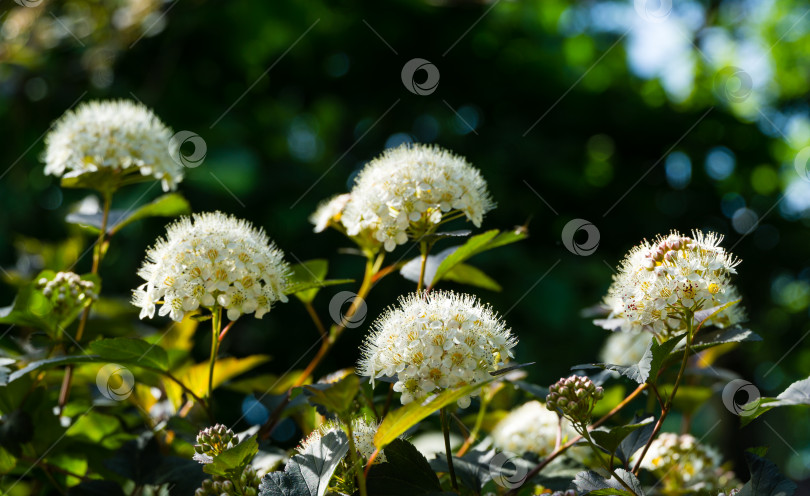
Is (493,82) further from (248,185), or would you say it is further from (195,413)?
(195,413)

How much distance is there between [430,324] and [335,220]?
1.79 feet

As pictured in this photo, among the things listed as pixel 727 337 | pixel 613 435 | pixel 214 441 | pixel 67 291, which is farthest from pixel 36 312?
pixel 727 337

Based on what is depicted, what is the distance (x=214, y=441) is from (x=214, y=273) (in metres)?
0.26

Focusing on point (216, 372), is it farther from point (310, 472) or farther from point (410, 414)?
point (410, 414)

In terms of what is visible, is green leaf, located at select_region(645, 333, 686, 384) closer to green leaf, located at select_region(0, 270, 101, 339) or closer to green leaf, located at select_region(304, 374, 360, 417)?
green leaf, located at select_region(304, 374, 360, 417)

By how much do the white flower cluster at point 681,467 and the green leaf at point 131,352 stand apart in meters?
0.89

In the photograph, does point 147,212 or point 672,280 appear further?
point 147,212

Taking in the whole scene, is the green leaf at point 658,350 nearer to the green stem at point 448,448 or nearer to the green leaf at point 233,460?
the green stem at point 448,448

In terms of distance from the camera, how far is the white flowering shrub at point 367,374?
92cm

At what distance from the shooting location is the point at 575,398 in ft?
3.13

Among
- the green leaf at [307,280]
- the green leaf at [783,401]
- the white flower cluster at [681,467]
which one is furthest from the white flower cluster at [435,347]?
the white flower cluster at [681,467]

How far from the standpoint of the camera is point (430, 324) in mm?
949

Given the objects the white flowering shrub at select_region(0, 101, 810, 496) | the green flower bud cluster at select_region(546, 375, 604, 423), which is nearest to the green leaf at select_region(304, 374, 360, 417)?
the white flowering shrub at select_region(0, 101, 810, 496)

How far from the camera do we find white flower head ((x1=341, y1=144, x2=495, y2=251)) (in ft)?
4.03
